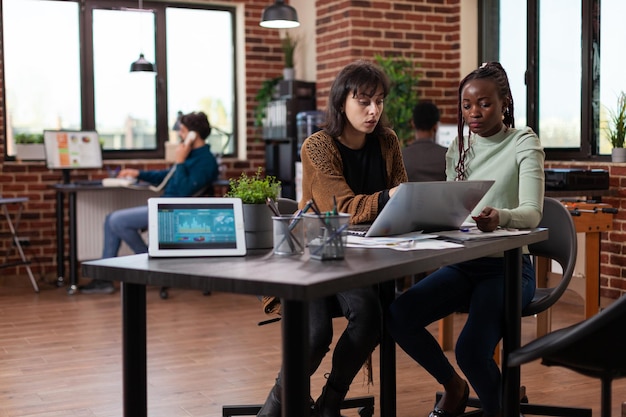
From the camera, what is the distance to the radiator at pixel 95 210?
6730 mm

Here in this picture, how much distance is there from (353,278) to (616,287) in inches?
155

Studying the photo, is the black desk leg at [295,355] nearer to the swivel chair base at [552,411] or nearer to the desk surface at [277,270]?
the desk surface at [277,270]

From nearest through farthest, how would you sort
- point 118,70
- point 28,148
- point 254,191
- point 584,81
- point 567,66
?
point 254,191 → point 584,81 → point 567,66 → point 28,148 → point 118,70

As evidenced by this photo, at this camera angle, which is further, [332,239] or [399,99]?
[399,99]

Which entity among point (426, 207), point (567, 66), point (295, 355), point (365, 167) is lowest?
point (295, 355)

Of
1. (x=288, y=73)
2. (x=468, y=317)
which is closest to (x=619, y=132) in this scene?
(x=288, y=73)

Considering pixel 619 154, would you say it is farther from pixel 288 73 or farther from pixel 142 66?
pixel 142 66

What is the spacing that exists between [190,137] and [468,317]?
3.74 metres

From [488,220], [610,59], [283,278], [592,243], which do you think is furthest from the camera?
[610,59]

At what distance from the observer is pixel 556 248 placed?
3146 mm

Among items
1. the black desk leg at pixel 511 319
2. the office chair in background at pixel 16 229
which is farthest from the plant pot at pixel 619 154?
the office chair in background at pixel 16 229

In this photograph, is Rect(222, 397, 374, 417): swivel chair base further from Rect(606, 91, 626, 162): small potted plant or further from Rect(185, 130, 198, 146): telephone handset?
Rect(185, 130, 198, 146): telephone handset

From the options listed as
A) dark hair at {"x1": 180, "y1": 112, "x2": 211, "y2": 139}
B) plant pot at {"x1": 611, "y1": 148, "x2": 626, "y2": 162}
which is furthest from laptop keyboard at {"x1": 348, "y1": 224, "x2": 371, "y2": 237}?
dark hair at {"x1": 180, "y1": 112, "x2": 211, "y2": 139}

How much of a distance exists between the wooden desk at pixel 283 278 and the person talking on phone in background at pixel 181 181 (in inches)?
152
